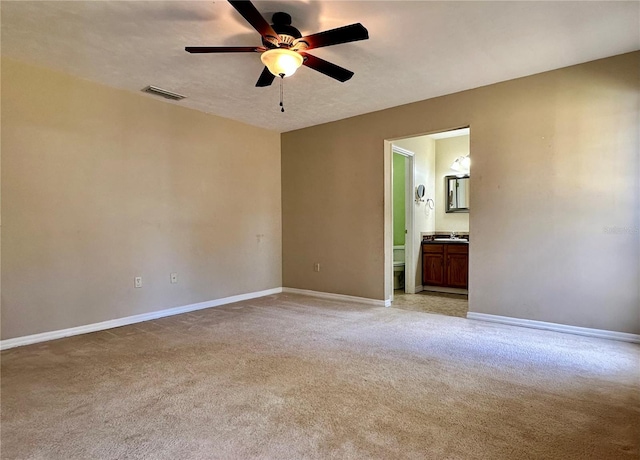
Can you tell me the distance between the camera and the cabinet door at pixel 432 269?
571cm

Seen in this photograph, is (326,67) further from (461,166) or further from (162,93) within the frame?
(461,166)

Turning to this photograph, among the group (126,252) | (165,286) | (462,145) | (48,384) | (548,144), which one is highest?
(462,145)

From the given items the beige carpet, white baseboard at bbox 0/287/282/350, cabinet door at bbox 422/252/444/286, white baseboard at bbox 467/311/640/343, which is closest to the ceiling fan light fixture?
the beige carpet

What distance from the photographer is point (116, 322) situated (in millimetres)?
3771

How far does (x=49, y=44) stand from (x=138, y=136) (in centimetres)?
120

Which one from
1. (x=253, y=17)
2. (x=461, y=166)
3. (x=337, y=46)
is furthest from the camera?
(x=461, y=166)

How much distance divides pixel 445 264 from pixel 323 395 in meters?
4.03

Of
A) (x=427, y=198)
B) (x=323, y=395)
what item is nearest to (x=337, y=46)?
(x=323, y=395)

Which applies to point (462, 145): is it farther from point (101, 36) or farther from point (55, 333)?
point (55, 333)

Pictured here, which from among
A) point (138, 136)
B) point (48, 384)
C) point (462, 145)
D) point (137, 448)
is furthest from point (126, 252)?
point (462, 145)

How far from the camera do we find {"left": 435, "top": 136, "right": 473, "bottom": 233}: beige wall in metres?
6.08

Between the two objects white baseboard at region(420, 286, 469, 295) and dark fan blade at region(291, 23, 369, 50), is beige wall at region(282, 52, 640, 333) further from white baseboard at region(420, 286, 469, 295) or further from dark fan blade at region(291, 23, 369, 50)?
dark fan blade at region(291, 23, 369, 50)

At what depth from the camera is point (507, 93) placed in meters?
3.69

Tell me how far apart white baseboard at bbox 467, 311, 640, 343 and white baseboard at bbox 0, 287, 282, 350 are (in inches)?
119
